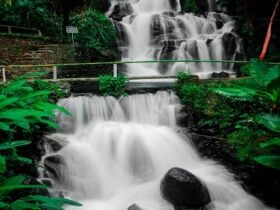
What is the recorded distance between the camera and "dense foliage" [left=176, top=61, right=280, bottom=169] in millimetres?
7086

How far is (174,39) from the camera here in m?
16.9

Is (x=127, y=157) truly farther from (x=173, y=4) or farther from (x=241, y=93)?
(x=173, y=4)

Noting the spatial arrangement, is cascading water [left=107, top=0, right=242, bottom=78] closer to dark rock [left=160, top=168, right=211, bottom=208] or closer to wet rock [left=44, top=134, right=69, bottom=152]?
wet rock [left=44, top=134, right=69, bottom=152]

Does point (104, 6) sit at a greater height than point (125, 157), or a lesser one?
greater

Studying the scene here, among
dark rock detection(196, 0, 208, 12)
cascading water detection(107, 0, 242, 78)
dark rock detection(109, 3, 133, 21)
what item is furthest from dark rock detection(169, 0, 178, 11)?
dark rock detection(109, 3, 133, 21)

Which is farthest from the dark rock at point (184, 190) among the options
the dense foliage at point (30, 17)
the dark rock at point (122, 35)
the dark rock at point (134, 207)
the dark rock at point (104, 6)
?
the dark rock at point (104, 6)

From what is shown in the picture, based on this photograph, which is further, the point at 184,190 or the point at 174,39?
the point at 174,39

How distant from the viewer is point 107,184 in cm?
750

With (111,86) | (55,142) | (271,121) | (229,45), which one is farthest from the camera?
(229,45)

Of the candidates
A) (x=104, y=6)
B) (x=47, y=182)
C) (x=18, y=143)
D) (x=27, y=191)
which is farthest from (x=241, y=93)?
(x=104, y=6)

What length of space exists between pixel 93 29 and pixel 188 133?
24.0 feet

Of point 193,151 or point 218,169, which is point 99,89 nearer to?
point 193,151

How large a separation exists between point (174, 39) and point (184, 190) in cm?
1165

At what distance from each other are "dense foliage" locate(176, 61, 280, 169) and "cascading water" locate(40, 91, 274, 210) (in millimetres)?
639
